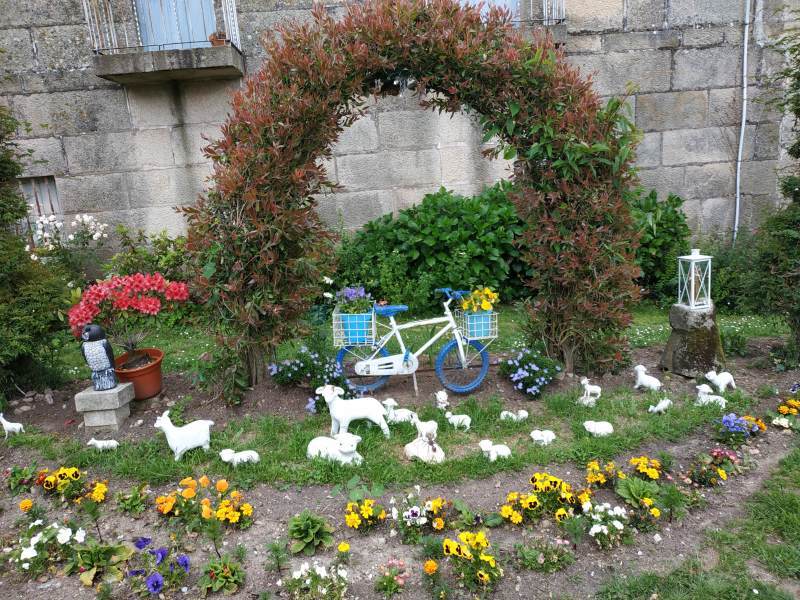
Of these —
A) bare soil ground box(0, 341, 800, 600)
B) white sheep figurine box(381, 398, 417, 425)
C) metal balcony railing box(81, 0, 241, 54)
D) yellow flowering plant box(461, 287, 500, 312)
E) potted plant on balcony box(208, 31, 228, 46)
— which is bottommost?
bare soil ground box(0, 341, 800, 600)

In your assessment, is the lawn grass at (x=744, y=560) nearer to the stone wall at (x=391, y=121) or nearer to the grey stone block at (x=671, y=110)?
the stone wall at (x=391, y=121)

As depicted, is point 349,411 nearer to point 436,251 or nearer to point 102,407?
point 102,407

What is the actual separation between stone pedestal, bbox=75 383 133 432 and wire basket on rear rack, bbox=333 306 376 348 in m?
1.57

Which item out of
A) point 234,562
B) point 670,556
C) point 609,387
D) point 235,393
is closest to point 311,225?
point 235,393

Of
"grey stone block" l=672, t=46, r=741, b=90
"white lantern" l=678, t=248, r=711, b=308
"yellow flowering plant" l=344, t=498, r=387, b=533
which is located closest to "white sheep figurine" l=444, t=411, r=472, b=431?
"yellow flowering plant" l=344, t=498, r=387, b=533

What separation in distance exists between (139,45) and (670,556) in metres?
7.78

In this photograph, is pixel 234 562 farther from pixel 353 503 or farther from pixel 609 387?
pixel 609 387

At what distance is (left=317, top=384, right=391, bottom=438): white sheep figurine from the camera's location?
3.44 meters

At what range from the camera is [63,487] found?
303cm

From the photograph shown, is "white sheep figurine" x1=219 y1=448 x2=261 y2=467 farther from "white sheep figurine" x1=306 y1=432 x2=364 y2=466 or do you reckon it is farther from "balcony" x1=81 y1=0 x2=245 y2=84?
"balcony" x1=81 y1=0 x2=245 y2=84

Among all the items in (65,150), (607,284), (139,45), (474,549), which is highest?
(139,45)

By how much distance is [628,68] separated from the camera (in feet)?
24.0

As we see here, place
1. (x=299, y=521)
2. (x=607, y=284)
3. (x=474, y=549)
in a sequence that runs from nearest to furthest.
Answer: (x=474, y=549), (x=299, y=521), (x=607, y=284)

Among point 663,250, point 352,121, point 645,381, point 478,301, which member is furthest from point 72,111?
point 663,250
